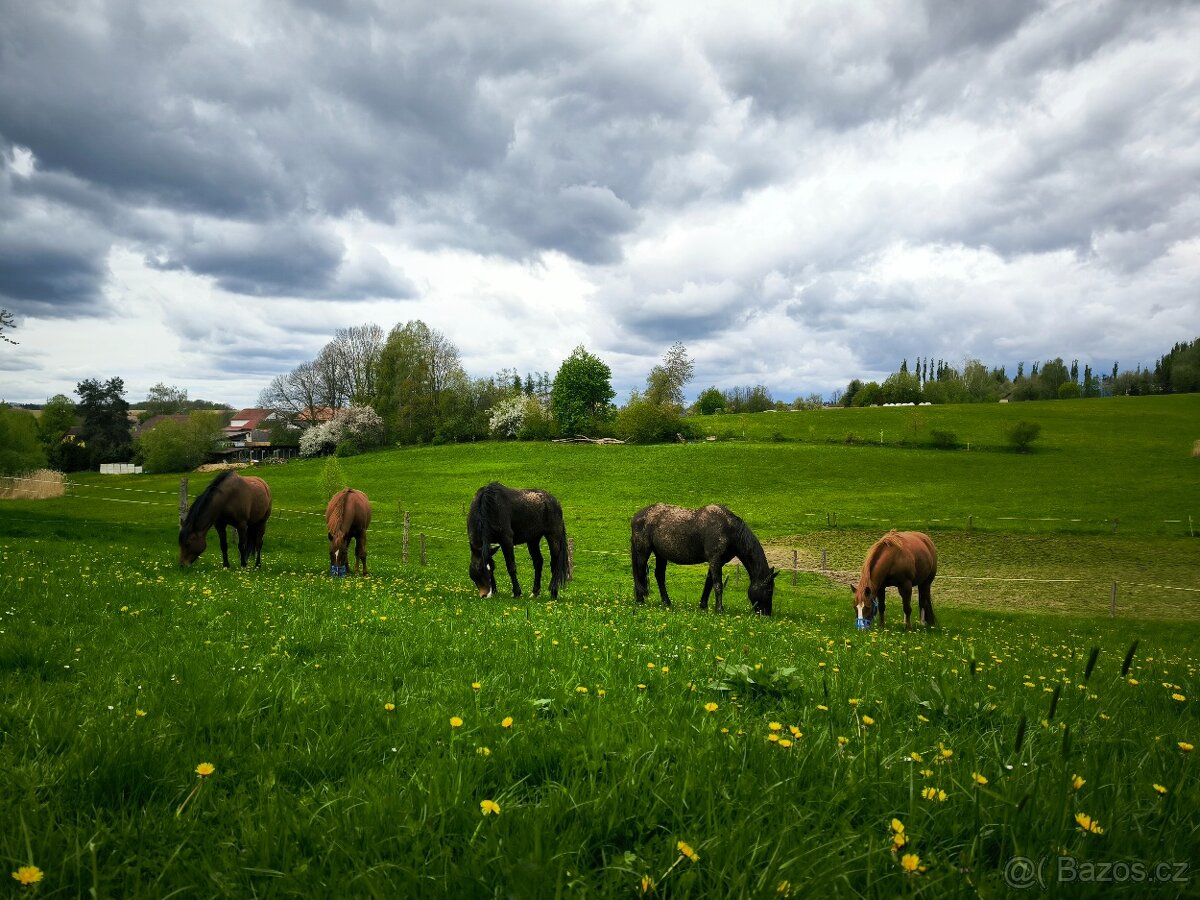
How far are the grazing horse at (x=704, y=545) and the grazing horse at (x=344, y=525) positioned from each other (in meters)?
8.92

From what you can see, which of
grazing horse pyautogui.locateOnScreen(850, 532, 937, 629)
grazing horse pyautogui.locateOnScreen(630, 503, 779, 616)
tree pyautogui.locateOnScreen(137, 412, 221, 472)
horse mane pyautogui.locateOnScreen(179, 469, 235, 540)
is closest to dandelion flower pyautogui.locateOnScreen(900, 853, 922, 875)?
grazing horse pyautogui.locateOnScreen(630, 503, 779, 616)

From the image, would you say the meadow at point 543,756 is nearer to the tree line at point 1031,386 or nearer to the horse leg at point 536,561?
the horse leg at point 536,561

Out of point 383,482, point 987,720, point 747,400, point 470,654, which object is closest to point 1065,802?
point 987,720

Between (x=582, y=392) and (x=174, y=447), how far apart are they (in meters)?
57.9

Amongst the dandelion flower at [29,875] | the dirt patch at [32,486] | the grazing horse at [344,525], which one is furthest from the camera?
the dirt patch at [32,486]

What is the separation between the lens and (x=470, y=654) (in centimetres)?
524

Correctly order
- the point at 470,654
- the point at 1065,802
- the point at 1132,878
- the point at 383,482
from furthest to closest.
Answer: the point at 383,482, the point at 470,654, the point at 1065,802, the point at 1132,878

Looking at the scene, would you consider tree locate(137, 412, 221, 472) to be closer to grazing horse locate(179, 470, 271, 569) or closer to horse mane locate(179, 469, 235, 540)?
grazing horse locate(179, 470, 271, 569)

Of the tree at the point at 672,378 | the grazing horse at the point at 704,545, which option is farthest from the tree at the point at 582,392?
the grazing horse at the point at 704,545

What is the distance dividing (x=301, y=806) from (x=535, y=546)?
13.3m

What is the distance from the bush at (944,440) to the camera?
7162 centimetres

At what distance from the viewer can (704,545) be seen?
15.3 m

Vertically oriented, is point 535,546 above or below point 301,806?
below

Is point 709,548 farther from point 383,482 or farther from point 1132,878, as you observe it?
point 383,482
